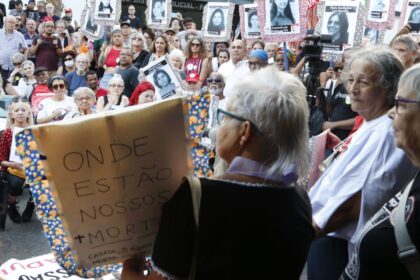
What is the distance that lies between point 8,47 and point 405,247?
34.3 feet

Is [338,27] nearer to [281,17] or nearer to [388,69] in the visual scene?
[281,17]

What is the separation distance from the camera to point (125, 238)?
168 centimetres

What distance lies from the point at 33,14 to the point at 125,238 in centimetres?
1326

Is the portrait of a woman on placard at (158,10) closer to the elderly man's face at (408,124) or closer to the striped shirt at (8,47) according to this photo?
the striped shirt at (8,47)

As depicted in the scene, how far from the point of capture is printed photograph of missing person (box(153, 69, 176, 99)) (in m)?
6.23

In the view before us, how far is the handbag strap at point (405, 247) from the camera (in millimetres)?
1664

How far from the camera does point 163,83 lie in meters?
6.27

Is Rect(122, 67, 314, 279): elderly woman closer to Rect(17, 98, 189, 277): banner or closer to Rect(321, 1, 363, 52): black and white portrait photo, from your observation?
Rect(17, 98, 189, 277): banner

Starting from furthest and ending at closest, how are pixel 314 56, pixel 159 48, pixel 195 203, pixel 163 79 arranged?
pixel 159 48, pixel 163 79, pixel 314 56, pixel 195 203

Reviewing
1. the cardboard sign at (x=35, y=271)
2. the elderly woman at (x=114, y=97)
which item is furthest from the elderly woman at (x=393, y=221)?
the elderly woman at (x=114, y=97)

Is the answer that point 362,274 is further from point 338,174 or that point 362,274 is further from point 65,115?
point 65,115

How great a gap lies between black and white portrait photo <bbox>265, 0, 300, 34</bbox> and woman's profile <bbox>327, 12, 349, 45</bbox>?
809 mm

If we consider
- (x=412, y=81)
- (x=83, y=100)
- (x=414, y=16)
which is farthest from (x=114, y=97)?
(x=412, y=81)

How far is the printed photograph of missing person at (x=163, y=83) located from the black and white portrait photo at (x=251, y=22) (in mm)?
3131
